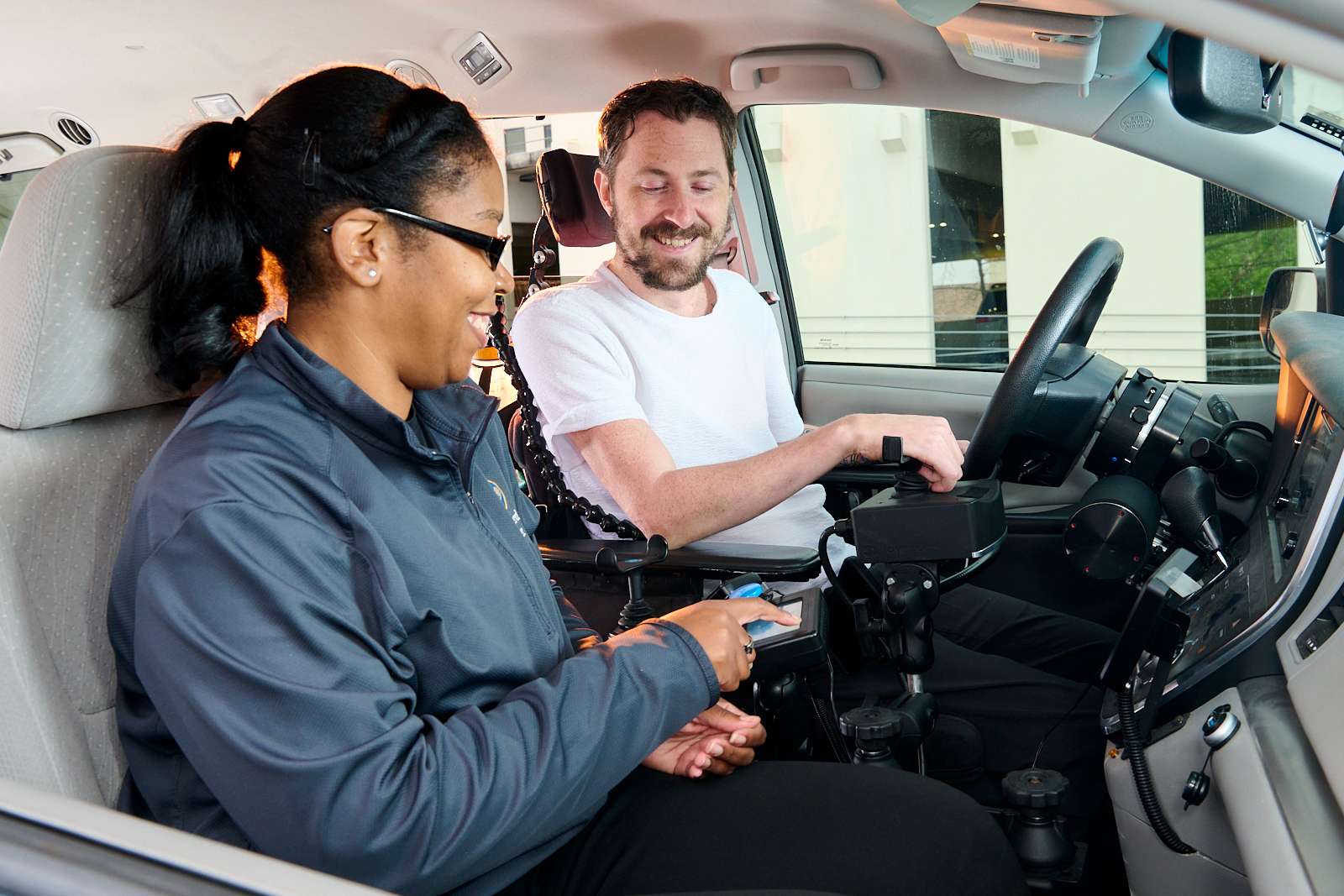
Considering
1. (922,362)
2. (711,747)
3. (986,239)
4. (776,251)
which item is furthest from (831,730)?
(776,251)

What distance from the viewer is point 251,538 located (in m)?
0.96

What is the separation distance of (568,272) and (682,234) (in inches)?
67.9

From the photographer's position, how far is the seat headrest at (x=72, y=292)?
44.6 inches

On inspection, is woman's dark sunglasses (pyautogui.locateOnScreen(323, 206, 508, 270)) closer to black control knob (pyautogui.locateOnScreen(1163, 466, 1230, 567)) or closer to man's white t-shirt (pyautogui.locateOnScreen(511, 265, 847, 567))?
man's white t-shirt (pyautogui.locateOnScreen(511, 265, 847, 567))

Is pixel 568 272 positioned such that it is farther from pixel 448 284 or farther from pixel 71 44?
pixel 448 284

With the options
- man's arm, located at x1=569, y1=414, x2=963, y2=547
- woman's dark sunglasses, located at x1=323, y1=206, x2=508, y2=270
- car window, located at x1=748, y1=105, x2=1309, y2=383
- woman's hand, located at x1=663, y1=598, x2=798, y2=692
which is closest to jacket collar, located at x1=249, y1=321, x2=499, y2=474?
woman's dark sunglasses, located at x1=323, y1=206, x2=508, y2=270

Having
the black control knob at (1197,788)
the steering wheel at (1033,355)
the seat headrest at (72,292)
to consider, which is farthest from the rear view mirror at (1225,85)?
the seat headrest at (72,292)

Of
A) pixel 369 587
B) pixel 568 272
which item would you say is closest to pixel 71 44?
pixel 568 272

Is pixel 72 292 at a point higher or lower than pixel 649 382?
higher

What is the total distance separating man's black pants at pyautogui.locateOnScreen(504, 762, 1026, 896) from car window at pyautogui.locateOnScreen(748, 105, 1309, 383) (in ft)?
4.93

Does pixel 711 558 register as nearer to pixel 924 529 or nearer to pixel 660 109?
pixel 924 529

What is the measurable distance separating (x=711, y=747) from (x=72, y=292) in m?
0.84

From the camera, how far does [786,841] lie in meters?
1.23

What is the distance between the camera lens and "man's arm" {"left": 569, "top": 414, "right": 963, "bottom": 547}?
1.83 meters
